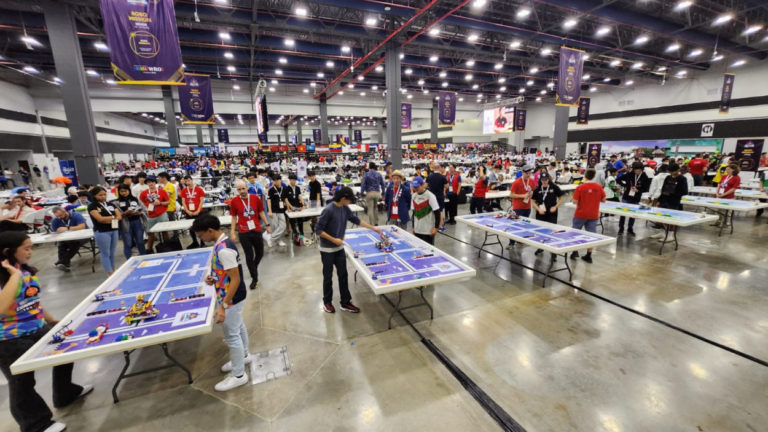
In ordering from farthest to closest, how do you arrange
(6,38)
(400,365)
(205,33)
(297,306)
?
(205,33), (6,38), (297,306), (400,365)

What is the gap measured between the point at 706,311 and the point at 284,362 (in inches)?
219

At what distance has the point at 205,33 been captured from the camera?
13.2 meters

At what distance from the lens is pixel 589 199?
5.58m

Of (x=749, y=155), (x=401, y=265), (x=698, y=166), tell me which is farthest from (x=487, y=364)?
(x=749, y=155)

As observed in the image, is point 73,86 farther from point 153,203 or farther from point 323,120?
point 323,120

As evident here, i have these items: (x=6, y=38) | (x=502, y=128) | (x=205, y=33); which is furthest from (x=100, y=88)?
(x=502, y=128)

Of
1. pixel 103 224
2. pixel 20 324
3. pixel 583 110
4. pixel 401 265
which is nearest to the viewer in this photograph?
pixel 20 324

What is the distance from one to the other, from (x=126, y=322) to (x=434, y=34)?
43.6ft

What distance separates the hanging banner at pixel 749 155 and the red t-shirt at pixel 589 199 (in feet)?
40.7

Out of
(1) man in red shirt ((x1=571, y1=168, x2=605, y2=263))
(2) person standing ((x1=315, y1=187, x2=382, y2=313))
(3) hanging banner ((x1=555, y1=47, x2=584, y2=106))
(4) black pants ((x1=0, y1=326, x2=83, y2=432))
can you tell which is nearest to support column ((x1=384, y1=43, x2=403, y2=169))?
(3) hanging banner ((x1=555, y1=47, x2=584, y2=106))

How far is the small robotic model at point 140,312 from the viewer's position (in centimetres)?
261

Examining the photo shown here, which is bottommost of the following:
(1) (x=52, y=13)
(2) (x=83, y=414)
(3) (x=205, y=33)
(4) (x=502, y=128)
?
(2) (x=83, y=414)

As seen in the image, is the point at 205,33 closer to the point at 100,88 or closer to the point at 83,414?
the point at 100,88

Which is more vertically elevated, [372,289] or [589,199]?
[589,199]
